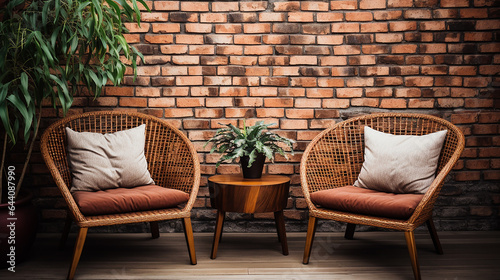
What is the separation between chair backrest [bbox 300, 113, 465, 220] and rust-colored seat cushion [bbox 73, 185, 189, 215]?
0.78 meters

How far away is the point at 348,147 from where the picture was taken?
2730 millimetres

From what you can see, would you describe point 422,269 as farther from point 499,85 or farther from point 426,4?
point 426,4

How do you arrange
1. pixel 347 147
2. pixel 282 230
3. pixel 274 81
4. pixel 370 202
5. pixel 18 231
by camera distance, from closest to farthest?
pixel 370 202, pixel 18 231, pixel 282 230, pixel 347 147, pixel 274 81

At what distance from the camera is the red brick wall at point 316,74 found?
109 inches

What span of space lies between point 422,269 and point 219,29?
2.03 m

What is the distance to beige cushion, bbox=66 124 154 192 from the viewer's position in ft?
7.37

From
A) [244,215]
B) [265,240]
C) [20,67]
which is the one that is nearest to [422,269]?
[265,240]

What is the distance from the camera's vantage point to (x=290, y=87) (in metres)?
2.80

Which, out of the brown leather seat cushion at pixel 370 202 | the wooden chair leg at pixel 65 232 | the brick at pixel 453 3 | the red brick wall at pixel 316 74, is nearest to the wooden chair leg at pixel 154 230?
the red brick wall at pixel 316 74

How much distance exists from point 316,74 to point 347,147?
604mm

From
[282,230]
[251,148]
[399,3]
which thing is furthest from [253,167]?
[399,3]

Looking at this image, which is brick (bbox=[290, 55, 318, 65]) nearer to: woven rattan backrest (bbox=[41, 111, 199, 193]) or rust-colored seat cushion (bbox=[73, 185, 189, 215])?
woven rattan backrest (bbox=[41, 111, 199, 193])

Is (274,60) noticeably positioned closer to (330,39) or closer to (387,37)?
(330,39)

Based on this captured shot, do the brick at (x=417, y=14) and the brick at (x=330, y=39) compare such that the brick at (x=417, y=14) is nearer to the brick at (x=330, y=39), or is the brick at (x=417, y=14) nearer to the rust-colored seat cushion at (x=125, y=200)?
the brick at (x=330, y=39)
